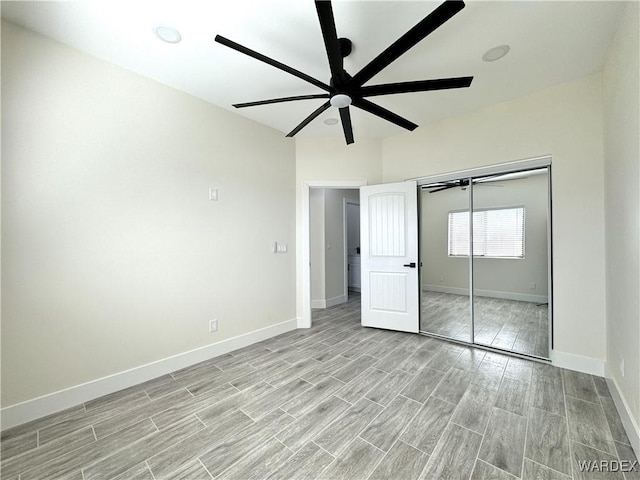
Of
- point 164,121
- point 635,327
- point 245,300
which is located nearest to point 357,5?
point 164,121

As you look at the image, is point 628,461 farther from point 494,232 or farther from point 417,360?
point 494,232

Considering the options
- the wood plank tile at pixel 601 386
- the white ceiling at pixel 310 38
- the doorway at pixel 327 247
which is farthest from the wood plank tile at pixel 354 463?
the doorway at pixel 327 247

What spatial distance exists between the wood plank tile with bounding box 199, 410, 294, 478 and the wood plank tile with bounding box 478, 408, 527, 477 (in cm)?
130

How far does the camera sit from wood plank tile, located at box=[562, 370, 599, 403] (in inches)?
83.8

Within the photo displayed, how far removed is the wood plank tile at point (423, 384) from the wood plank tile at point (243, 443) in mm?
1036

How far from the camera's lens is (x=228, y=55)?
7.23 ft

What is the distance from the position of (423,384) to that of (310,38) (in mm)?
3074

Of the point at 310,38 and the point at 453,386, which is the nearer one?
the point at 310,38

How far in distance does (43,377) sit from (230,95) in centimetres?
299

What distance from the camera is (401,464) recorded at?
151 cm

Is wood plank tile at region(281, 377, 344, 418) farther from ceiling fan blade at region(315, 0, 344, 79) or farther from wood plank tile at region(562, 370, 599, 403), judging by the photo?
ceiling fan blade at region(315, 0, 344, 79)

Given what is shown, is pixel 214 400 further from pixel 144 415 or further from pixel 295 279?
pixel 295 279

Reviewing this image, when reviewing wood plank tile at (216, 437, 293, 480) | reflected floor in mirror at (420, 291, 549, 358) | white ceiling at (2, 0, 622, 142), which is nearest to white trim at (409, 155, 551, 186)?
white ceiling at (2, 0, 622, 142)

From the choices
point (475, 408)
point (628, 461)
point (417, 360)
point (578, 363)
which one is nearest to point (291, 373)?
point (417, 360)
